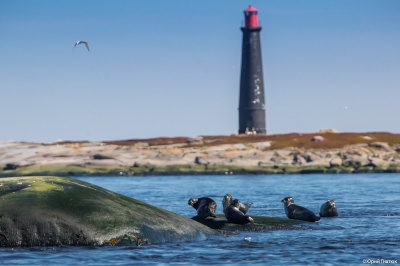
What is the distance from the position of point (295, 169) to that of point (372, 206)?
67.3 meters

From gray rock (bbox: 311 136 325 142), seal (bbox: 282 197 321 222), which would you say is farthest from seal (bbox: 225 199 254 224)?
gray rock (bbox: 311 136 325 142)

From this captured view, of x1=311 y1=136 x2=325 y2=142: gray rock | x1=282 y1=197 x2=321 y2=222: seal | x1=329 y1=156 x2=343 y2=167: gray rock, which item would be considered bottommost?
x1=282 y1=197 x2=321 y2=222: seal

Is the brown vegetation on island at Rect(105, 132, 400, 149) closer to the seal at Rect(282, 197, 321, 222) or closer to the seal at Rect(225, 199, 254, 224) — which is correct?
the seal at Rect(282, 197, 321, 222)

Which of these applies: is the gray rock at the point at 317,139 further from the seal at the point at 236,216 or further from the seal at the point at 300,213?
the seal at the point at 236,216

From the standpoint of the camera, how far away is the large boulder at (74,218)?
23.7m

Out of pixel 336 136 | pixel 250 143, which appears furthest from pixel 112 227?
pixel 336 136

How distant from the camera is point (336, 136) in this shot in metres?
136

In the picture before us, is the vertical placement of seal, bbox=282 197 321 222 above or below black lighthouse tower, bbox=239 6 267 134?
below

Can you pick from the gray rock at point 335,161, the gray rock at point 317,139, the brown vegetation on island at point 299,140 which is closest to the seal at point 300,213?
the gray rock at point 335,161

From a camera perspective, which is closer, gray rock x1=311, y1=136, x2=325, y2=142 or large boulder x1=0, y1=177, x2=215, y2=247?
large boulder x1=0, y1=177, x2=215, y2=247

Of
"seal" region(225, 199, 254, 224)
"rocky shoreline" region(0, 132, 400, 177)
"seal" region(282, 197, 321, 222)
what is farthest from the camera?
"rocky shoreline" region(0, 132, 400, 177)

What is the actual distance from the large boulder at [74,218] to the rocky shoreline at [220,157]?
8497cm

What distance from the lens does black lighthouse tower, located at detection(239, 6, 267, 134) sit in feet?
412

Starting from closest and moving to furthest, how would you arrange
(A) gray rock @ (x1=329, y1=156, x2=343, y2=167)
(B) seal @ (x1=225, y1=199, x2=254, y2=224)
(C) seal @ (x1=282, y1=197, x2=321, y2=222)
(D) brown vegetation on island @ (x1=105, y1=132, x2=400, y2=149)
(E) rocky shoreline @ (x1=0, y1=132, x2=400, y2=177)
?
(B) seal @ (x1=225, y1=199, x2=254, y2=224), (C) seal @ (x1=282, y1=197, x2=321, y2=222), (E) rocky shoreline @ (x1=0, y1=132, x2=400, y2=177), (A) gray rock @ (x1=329, y1=156, x2=343, y2=167), (D) brown vegetation on island @ (x1=105, y1=132, x2=400, y2=149)
